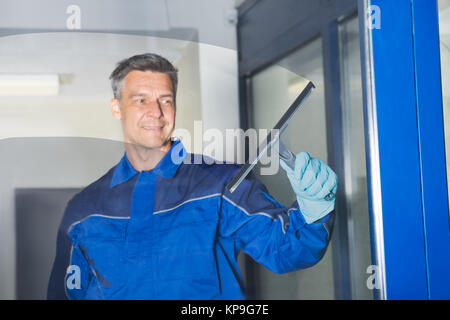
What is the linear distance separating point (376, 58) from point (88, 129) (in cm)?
84

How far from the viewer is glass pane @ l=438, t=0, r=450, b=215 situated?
1.50m

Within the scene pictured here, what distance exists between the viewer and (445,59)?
1502mm

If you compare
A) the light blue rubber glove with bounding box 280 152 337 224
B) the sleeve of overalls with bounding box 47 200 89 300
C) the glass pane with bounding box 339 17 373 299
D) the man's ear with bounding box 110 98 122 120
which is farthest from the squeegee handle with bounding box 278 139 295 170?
the sleeve of overalls with bounding box 47 200 89 300

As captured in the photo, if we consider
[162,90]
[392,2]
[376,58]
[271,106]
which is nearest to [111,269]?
[162,90]

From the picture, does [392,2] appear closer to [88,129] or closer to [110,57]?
[110,57]

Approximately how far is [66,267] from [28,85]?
0.47 metres

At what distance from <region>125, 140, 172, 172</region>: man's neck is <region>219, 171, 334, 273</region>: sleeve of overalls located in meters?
0.20

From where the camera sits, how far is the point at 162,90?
1272mm

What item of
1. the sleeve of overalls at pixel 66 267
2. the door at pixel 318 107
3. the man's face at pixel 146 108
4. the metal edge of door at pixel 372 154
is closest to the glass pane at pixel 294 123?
the door at pixel 318 107

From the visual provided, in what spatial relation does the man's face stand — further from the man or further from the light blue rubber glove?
the light blue rubber glove

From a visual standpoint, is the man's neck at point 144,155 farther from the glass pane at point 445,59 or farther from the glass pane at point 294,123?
the glass pane at point 445,59

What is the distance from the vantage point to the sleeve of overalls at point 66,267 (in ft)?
4.02

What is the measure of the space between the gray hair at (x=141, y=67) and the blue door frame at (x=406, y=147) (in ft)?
1.88
